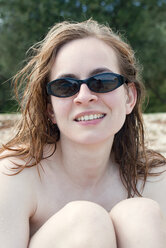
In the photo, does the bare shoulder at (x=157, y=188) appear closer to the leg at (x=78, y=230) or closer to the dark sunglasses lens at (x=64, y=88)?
the leg at (x=78, y=230)

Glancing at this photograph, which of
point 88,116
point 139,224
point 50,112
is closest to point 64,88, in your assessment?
point 88,116

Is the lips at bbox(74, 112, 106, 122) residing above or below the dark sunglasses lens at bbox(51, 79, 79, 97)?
below

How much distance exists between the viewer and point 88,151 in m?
2.10

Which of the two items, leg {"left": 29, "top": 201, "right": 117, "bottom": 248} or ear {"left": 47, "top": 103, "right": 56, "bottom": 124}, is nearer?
leg {"left": 29, "top": 201, "right": 117, "bottom": 248}

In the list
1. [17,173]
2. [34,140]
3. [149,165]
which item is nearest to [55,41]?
[34,140]

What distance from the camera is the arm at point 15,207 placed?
174 centimetres

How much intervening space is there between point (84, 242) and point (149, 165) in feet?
3.24

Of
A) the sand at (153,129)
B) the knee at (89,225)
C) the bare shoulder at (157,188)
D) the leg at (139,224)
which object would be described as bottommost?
the sand at (153,129)

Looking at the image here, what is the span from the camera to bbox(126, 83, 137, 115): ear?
226 centimetres

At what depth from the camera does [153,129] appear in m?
4.47

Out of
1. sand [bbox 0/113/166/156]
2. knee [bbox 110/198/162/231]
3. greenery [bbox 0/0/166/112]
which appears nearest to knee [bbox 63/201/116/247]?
knee [bbox 110/198/162/231]

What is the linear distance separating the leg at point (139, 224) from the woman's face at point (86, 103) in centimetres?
42

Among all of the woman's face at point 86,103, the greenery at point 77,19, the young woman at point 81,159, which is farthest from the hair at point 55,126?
the greenery at point 77,19

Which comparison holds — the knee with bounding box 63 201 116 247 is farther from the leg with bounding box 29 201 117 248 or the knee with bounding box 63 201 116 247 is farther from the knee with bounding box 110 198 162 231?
the knee with bounding box 110 198 162 231
